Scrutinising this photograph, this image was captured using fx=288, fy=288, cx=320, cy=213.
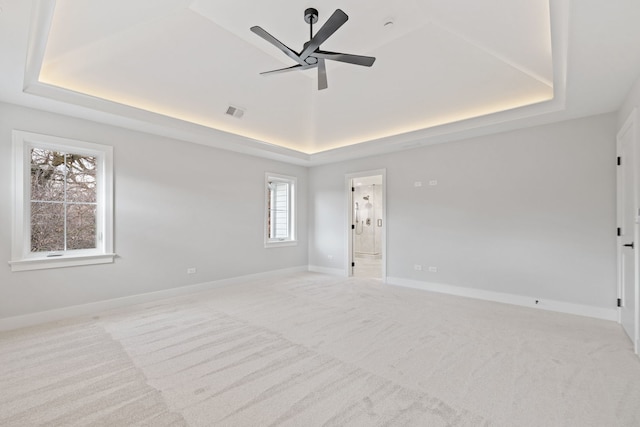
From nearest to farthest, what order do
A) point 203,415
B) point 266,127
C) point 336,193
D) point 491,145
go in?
1. point 203,415
2. point 491,145
3. point 266,127
4. point 336,193

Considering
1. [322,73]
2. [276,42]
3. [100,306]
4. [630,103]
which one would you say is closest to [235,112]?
[322,73]

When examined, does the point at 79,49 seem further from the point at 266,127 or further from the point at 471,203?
the point at 471,203

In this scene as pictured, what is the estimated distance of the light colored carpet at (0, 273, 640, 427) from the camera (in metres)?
1.84

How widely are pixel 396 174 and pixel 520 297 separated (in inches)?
111

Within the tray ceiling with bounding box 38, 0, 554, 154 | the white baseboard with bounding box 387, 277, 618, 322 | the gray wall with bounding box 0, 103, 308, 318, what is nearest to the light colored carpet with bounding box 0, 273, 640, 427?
the white baseboard with bounding box 387, 277, 618, 322

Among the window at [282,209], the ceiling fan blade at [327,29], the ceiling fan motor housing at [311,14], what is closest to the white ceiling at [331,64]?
the ceiling fan motor housing at [311,14]

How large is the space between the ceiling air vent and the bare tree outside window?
6.59 ft

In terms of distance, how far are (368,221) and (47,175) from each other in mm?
8153

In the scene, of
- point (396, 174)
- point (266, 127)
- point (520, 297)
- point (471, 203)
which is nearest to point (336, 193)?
point (396, 174)

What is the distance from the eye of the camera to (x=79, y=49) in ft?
10.3

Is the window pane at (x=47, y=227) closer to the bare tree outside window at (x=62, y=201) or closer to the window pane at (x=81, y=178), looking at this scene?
the bare tree outside window at (x=62, y=201)

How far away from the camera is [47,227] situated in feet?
11.9

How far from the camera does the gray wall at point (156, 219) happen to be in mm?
3367

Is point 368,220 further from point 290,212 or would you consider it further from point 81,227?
point 81,227
